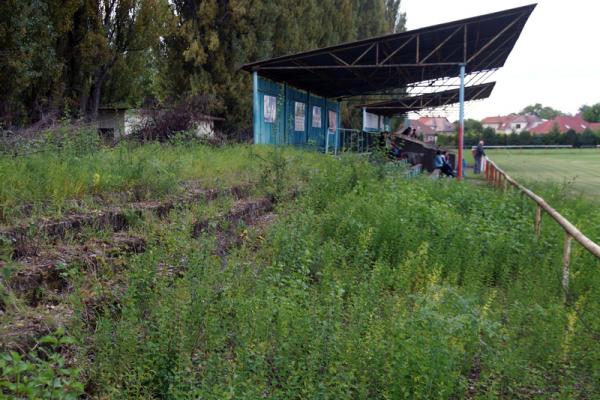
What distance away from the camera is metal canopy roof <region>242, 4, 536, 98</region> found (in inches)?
572

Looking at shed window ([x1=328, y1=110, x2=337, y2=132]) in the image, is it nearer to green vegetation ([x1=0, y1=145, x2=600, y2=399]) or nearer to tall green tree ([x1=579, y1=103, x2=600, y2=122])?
green vegetation ([x1=0, y1=145, x2=600, y2=399])

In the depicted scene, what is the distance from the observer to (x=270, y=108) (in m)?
17.9

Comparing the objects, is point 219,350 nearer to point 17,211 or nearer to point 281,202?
point 17,211

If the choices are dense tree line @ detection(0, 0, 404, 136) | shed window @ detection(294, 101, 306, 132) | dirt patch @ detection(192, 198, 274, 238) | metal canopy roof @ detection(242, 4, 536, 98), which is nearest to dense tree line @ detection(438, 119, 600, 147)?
metal canopy roof @ detection(242, 4, 536, 98)

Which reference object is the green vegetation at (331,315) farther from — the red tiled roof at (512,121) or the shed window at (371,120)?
the red tiled roof at (512,121)

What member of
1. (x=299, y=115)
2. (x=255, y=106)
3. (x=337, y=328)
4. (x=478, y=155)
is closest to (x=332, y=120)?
(x=299, y=115)

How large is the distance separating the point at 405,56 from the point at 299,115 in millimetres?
4942

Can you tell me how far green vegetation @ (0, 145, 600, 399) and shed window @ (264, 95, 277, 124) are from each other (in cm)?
1086

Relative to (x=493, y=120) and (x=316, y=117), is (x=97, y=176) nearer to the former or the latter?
(x=316, y=117)

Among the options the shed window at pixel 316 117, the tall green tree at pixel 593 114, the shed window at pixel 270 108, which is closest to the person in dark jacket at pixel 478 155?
the shed window at pixel 316 117

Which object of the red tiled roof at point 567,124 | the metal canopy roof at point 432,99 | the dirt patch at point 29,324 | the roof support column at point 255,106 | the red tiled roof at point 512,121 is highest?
the red tiled roof at point 512,121

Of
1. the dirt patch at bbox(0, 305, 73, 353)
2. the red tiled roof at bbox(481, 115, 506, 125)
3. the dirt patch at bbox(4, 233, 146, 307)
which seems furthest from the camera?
the red tiled roof at bbox(481, 115, 506, 125)

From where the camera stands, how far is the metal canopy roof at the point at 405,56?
14.5m

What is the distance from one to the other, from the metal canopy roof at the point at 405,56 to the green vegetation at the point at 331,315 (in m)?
9.05
